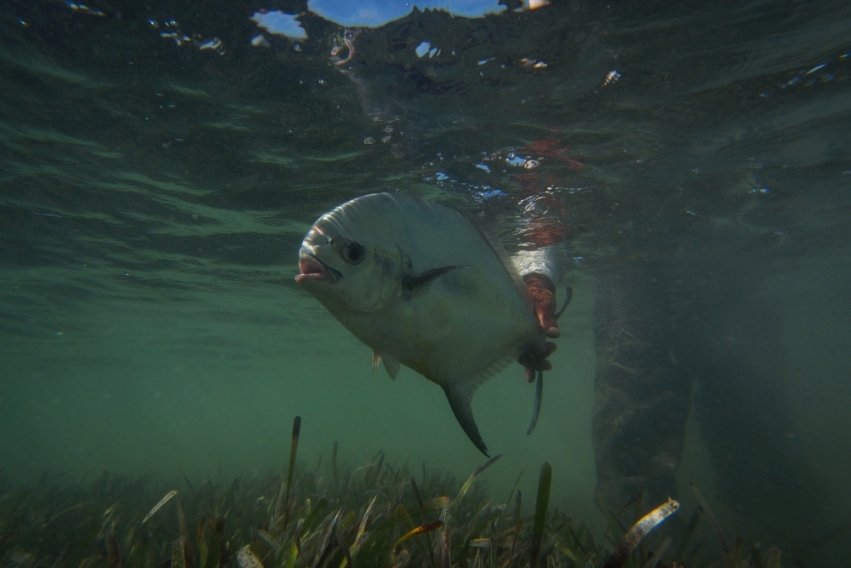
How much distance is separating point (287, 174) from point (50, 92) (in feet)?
14.5

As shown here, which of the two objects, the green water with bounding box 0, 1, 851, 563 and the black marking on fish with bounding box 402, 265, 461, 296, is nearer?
the black marking on fish with bounding box 402, 265, 461, 296

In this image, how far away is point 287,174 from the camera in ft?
34.5

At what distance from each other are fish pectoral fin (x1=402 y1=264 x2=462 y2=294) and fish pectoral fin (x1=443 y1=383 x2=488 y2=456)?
24.4 inches

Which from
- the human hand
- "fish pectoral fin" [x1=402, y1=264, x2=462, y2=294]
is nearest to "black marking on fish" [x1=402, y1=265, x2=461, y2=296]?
"fish pectoral fin" [x1=402, y1=264, x2=462, y2=294]

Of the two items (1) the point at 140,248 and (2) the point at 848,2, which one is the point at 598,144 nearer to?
(2) the point at 848,2

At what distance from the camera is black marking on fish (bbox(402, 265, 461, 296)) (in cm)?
197

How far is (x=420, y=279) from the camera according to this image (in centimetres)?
199

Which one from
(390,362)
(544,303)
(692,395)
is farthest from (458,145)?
(692,395)

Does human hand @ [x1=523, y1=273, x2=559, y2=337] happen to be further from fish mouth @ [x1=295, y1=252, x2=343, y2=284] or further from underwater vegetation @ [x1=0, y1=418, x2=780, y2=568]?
fish mouth @ [x1=295, y1=252, x2=343, y2=284]

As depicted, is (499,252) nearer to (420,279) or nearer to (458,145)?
(420,279)

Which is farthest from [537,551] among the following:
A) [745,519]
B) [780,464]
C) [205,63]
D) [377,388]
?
[377,388]

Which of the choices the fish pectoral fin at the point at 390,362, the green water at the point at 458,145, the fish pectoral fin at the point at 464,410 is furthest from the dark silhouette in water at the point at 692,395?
the fish pectoral fin at the point at 390,362

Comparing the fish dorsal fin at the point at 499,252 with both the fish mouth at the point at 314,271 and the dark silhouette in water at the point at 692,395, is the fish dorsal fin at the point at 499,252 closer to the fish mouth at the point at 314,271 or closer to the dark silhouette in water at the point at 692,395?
the fish mouth at the point at 314,271

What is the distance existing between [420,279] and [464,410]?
81 centimetres
